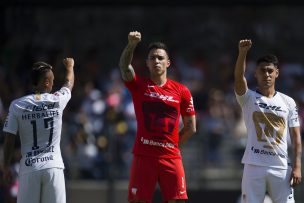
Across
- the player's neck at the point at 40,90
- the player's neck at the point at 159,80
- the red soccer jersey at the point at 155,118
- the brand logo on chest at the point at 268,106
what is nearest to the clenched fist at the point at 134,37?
the red soccer jersey at the point at 155,118

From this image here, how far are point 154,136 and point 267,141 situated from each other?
4.65ft

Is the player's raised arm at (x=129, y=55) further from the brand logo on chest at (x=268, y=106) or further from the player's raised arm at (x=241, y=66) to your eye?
the brand logo on chest at (x=268, y=106)

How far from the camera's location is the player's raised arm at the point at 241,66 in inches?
477

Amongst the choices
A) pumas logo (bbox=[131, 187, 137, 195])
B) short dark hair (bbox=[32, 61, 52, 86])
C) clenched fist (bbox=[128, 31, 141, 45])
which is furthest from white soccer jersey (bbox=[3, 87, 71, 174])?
clenched fist (bbox=[128, 31, 141, 45])

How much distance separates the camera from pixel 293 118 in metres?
12.5

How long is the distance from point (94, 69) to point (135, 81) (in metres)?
9.02

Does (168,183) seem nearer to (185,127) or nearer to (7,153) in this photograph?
(185,127)

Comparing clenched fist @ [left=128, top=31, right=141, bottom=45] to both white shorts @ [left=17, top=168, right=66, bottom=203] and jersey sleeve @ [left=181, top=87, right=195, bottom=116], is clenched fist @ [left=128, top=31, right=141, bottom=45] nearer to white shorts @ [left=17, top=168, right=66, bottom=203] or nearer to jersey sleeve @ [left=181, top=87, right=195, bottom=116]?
jersey sleeve @ [left=181, top=87, right=195, bottom=116]

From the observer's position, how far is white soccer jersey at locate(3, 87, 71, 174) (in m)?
11.9

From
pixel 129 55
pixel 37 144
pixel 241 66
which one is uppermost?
pixel 129 55

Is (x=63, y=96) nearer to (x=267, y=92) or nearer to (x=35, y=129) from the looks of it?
(x=35, y=129)

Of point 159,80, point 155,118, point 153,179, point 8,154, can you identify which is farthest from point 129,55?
point 8,154

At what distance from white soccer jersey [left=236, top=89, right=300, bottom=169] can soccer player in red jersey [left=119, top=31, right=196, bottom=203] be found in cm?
89

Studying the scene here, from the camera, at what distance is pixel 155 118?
12.4 meters
